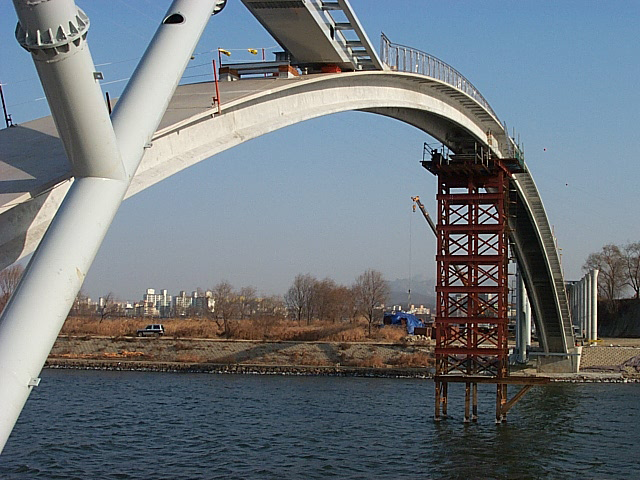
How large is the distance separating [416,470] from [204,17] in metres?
14.5

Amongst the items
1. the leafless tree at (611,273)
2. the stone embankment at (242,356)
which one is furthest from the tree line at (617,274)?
the stone embankment at (242,356)

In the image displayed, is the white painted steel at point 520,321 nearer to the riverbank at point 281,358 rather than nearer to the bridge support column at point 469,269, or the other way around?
the riverbank at point 281,358

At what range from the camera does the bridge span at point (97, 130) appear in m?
7.15

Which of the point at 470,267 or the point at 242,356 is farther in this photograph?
the point at 242,356

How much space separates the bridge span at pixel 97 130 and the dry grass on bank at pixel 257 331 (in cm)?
3975

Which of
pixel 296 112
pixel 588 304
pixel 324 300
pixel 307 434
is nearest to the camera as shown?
pixel 296 112

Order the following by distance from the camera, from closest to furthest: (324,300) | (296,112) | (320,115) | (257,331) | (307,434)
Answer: (296,112)
(320,115)
(307,434)
(257,331)
(324,300)

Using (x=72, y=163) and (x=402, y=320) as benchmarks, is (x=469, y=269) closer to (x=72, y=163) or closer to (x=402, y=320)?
(x=72, y=163)

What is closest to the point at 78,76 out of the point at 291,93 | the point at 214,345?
the point at 291,93

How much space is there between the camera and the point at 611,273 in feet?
307

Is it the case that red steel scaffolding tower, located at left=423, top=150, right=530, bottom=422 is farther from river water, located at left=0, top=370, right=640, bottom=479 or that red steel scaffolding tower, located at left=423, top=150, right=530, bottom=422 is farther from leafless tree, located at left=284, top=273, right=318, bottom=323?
leafless tree, located at left=284, top=273, right=318, bottom=323

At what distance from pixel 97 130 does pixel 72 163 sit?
52 centimetres

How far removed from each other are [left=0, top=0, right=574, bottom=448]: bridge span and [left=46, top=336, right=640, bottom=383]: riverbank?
30828mm

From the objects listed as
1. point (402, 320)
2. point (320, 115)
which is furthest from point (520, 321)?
point (320, 115)
